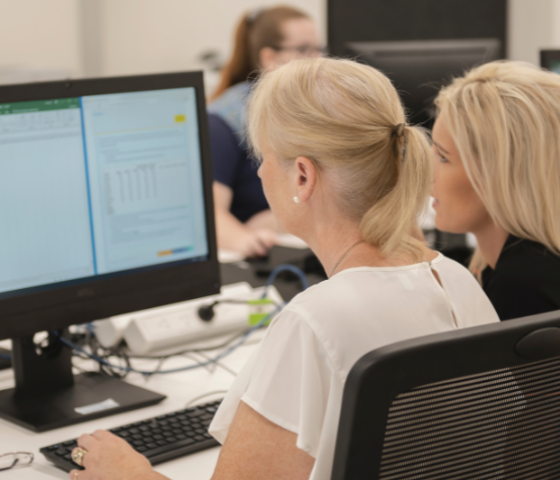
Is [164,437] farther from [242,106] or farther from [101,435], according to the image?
[242,106]

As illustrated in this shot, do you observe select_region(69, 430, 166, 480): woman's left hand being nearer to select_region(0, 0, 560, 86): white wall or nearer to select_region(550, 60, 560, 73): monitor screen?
select_region(550, 60, 560, 73): monitor screen

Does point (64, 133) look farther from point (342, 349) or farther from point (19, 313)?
point (342, 349)

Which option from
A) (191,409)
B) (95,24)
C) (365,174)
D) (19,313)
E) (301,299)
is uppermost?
(95,24)

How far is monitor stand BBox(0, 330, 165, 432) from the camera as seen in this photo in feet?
3.88

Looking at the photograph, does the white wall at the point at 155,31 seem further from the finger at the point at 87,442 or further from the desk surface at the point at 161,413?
the finger at the point at 87,442

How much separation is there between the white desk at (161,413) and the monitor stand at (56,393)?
0.02 meters

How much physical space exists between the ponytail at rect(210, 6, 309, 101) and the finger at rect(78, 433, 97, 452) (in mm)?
2067

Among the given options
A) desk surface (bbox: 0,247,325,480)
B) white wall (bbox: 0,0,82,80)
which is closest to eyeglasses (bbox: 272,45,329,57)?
desk surface (bbox: 0,247,325,480)

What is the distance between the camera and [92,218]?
123cm

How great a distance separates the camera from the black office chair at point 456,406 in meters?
0.62

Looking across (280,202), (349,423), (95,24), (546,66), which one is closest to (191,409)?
(280,202)

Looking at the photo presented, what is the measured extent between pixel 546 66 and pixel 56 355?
60.2 inches

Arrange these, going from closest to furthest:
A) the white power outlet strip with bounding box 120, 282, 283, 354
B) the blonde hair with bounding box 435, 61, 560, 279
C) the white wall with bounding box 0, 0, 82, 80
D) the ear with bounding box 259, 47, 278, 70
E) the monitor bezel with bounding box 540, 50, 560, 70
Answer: the blonde hair with bounding box 435, 61, 560, 279, the white power outlet strip with bounding box 120, 282, 283, 354, the monitor bezel with bounding box 540, 50, 560, 70, the ear with bounding box 259, 47, 278, 70, the white wall with bounding box 0, 0, 82, 80

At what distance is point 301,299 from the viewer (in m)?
0.84
